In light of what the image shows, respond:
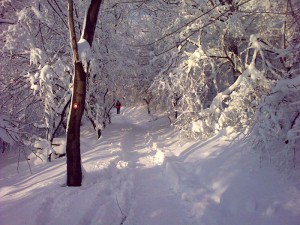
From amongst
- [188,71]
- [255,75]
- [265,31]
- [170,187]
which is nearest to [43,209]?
[170,187]

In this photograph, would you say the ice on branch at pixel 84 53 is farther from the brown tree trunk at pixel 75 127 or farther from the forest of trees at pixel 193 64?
the brown tree trunk at pixel 75 127

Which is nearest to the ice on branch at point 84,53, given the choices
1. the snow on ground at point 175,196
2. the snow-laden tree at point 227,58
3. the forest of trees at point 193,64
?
the forest of trees at point 193,64

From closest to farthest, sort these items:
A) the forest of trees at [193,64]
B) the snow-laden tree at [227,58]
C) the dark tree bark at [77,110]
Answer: the forest of trees at [193,64]
the dark tree bark at [77,110]
the snow-laden tree at [227,58]

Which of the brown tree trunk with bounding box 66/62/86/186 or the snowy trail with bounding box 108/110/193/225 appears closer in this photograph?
the snowy trail with bounding box 108/110/193/225

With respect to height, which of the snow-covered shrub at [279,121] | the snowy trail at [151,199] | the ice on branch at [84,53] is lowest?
the snowy trail at [151,199]

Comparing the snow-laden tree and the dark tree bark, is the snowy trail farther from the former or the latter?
the snow-laden tree

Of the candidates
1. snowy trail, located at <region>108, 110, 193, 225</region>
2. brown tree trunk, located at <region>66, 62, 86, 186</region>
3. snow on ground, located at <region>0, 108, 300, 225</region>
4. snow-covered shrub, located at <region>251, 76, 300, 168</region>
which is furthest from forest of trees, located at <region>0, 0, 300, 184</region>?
snowy trail, located at <region>108, 110, 193, 225</region>

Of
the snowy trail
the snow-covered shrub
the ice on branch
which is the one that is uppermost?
the ice on branch

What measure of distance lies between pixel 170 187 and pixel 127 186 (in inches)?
43.8

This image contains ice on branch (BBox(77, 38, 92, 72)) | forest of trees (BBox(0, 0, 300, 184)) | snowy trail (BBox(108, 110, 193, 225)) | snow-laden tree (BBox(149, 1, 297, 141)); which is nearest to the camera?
snowy trail (BBox(108, 110, 193, 225))

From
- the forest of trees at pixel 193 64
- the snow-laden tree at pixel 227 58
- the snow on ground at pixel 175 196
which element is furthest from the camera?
the snow-laden tree at pixel 227 58

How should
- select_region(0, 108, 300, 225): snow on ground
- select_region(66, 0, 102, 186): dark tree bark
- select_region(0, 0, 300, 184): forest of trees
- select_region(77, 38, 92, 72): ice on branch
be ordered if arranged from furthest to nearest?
select_region(66, 0, 102, 186): dark tree bark < select_region(77, 38, 92, 72): ice on branch < select_region(0, 0, 300, 184): forest of trees < select_region(0, 108, 300, 225): snow on ground

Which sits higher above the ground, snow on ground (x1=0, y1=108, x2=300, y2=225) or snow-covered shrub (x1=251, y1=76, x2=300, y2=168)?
snow-covered shrub (x1=251, y1=76, x2=300, y2=168)

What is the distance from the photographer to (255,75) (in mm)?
10711
